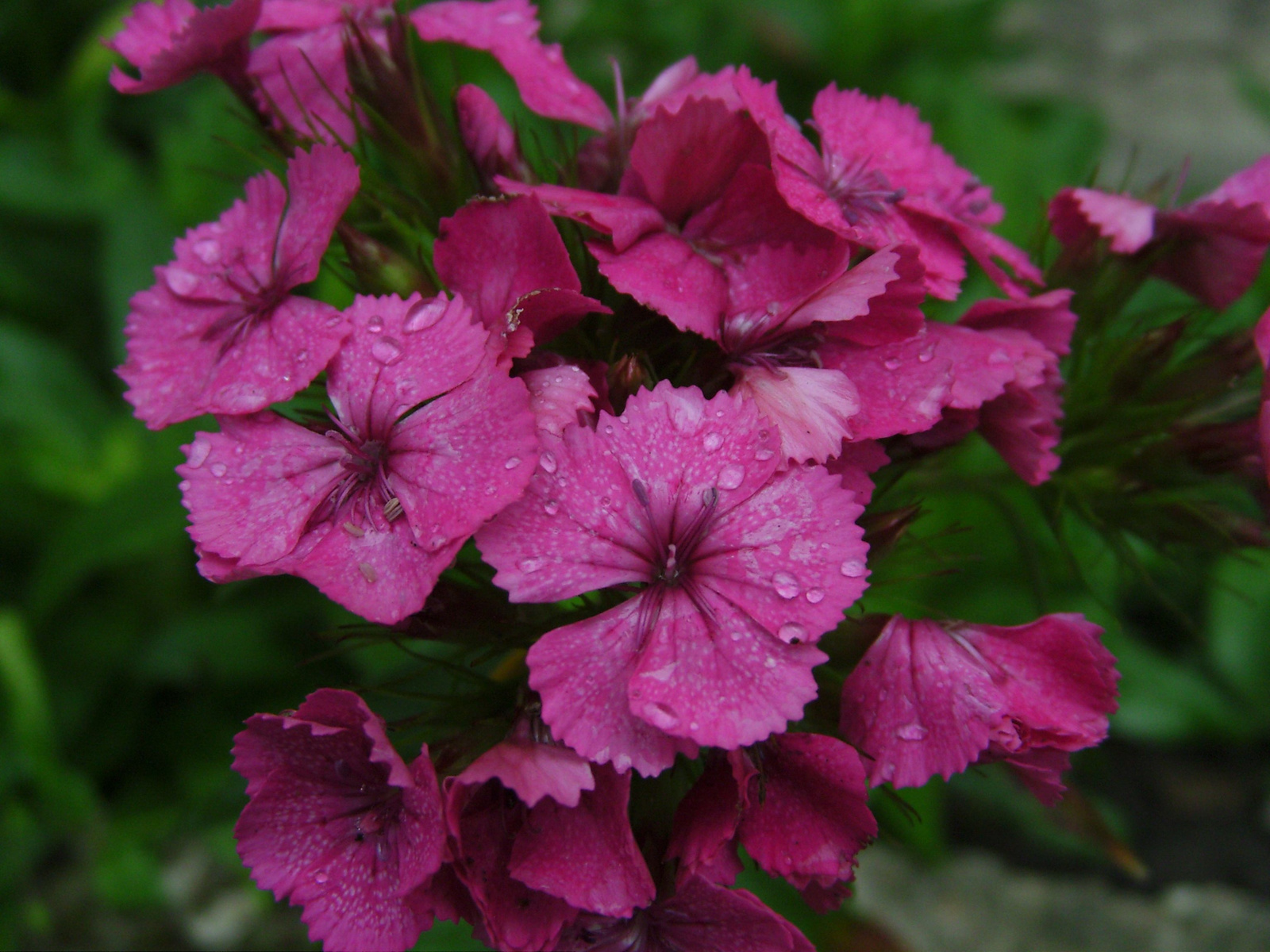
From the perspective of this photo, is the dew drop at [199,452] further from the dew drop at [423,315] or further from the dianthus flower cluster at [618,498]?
the dew drop at [423,315]

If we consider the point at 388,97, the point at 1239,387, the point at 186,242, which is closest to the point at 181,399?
the point at 186,242

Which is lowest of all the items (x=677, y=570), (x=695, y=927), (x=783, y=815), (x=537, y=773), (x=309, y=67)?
(x=695, y=927)

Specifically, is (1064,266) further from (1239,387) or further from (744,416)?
(744,416)

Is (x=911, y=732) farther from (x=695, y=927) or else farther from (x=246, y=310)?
(x=246, y=310)

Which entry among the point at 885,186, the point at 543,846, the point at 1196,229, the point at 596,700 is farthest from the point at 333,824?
the point at 1196,229

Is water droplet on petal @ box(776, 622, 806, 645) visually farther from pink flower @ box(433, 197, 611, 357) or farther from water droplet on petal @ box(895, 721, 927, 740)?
pink flower @ box(433, 197, 611, 357)

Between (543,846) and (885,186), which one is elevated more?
(885,186)

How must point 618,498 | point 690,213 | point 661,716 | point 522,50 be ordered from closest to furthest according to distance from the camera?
point 661,716 → point 618,498 → point 690,213 → point 522,50
